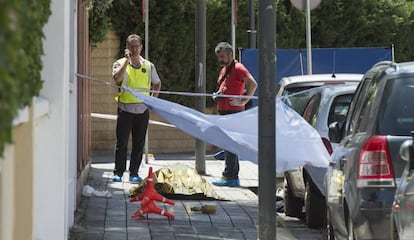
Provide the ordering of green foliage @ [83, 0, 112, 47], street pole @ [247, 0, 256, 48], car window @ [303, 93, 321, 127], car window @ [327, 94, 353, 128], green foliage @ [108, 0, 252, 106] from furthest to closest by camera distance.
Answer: green foliage @ [108, 0, 252, 106] → street pole @ [247, 0, 256, 48] → green foliage @ [83, 0, 112, 47] → car window @ [303, 93, 321, 127] → car window @ [327, 94, 353, 128]

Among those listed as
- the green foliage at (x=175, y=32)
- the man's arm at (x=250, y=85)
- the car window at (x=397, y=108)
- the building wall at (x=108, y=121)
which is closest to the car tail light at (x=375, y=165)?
the car window at (x=397, y=108)

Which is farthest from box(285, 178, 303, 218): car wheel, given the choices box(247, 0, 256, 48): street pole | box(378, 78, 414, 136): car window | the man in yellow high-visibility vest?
box(247, 0, 256, 48): street pole

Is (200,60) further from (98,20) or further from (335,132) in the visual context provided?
(335,132)

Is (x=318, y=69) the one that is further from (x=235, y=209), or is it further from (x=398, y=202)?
(x=398, y=202)

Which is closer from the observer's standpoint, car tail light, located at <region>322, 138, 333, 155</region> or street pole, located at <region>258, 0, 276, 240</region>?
street pole, located at <region>258, 0, 276, 240</region>

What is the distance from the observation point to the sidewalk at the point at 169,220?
9078mm

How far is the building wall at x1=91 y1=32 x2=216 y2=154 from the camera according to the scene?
20.8m

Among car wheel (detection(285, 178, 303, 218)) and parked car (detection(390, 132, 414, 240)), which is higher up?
parked car (detection(390, 132, 414, 240))

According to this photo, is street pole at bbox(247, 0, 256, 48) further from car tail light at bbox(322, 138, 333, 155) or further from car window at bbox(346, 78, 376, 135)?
car window at bbox(346, 78, 376, 135)

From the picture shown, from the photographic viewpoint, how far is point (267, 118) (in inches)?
299

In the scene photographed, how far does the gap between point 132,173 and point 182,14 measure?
327 inches

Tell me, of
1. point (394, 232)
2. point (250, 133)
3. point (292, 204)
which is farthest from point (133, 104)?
point (394, 232)

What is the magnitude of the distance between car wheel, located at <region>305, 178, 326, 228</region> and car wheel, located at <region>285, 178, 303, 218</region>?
87 cm

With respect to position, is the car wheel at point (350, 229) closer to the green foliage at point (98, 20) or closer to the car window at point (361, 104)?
the car window at point (361, 104)
